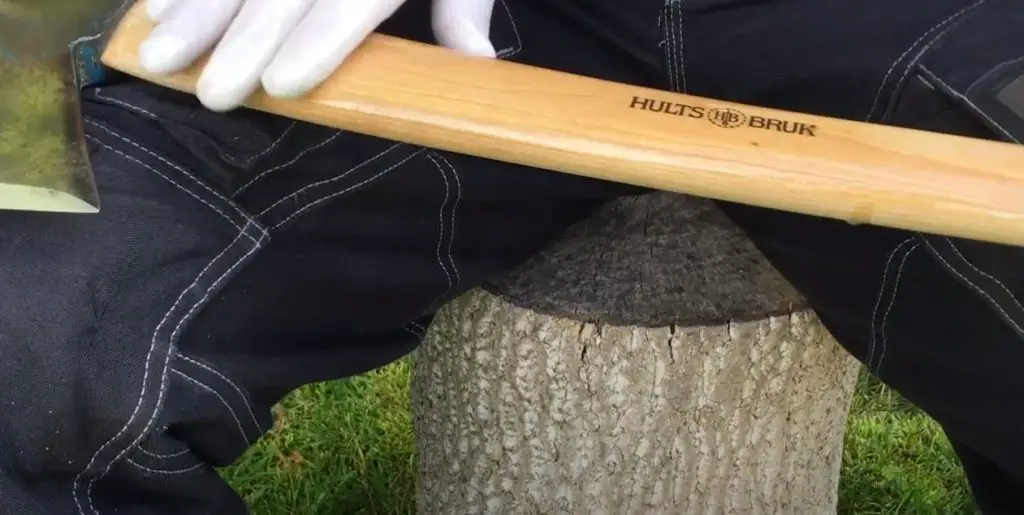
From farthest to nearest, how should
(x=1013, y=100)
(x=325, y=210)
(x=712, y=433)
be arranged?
(x=712, y=433), (x=325, y=210), (x=1013, y=100)

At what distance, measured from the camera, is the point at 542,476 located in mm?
1146

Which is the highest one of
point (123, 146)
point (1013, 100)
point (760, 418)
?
point (1013, 100)

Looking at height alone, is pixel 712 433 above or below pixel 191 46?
below

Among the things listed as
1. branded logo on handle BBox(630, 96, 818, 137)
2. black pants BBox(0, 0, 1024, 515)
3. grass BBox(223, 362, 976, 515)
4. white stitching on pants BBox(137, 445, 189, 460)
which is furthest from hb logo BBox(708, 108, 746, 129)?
grass BBox(223, 362, 976, 515)

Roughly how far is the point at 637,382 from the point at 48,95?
1.94 feet

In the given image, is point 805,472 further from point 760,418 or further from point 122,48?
point 122,48

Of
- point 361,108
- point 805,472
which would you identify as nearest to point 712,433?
point 805,472

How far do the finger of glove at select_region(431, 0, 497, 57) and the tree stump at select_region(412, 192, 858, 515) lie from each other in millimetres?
260

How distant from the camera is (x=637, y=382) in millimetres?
1048

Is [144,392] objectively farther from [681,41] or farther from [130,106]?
[681,41]

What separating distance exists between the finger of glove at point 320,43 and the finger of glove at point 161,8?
90 mm

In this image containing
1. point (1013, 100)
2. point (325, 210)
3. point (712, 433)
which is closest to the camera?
point (1013, 100)

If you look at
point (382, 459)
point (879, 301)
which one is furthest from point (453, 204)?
point (382, 459)

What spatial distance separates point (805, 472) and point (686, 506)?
5.5 inches
